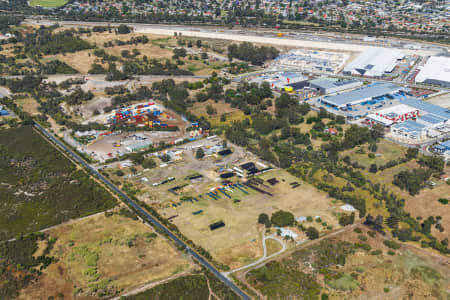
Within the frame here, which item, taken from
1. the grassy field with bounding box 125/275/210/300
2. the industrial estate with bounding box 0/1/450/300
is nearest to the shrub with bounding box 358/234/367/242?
the industrial estate with bounding box 0/1/450/300

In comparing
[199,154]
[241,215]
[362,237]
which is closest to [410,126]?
[362,237]

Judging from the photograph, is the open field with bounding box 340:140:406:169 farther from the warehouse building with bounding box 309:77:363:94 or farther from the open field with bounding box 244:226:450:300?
the warehouse building with bounding box 309:77:363:94

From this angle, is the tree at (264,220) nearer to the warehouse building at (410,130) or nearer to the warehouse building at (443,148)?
the warehouse building at (443,148)

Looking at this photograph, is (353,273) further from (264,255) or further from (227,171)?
(227,171)

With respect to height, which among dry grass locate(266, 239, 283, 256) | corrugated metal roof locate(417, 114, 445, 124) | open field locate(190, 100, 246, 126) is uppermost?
corrugated metal roof locate(417, 114, 445, 124)

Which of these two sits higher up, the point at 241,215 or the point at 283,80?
the point at 283,80

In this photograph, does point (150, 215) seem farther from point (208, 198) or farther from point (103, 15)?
point (103, 15)
